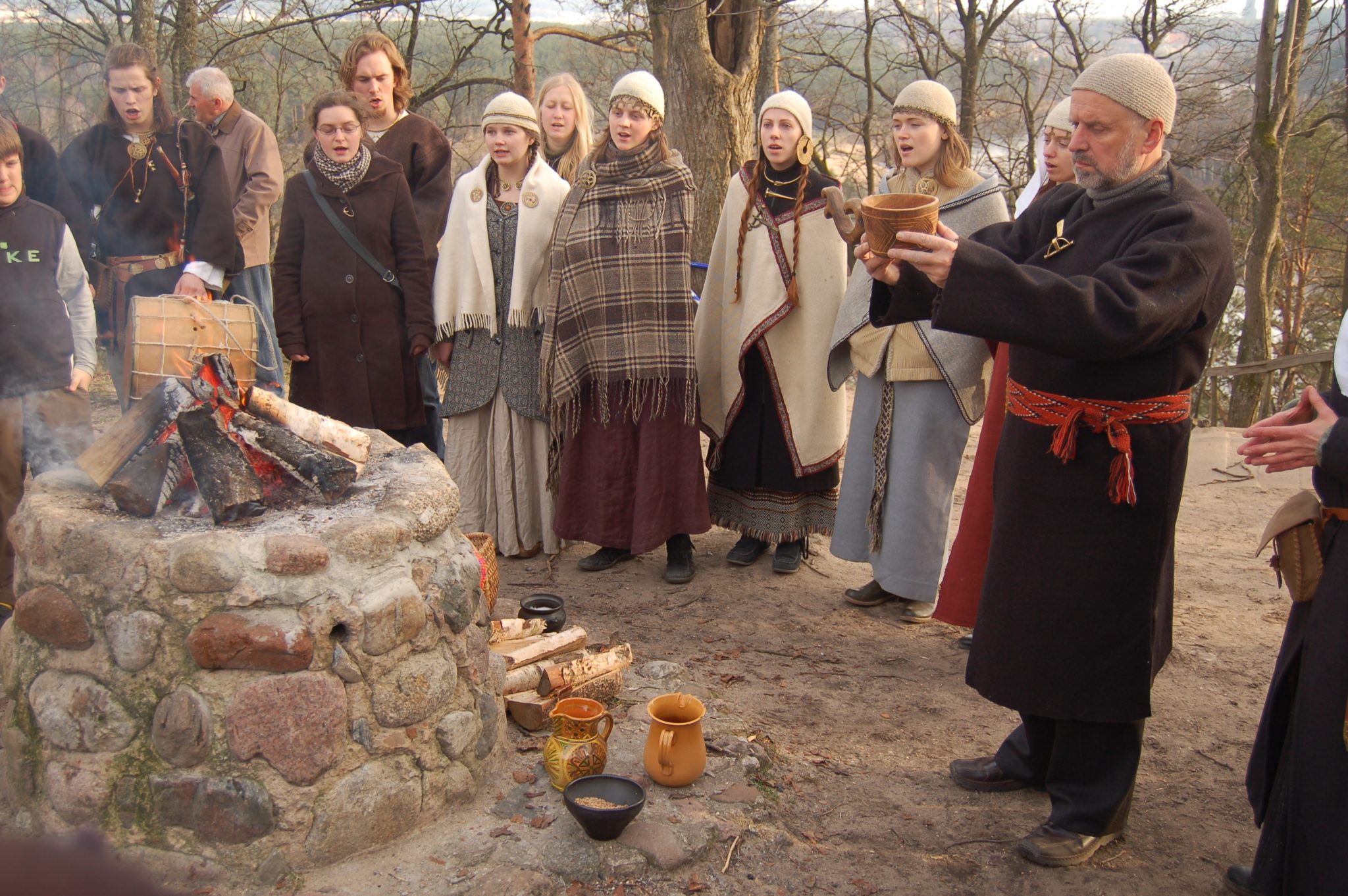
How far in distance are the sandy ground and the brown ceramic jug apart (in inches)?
10.6

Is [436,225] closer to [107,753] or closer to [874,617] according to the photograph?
[874,617]

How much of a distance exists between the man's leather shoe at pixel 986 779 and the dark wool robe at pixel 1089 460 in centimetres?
49

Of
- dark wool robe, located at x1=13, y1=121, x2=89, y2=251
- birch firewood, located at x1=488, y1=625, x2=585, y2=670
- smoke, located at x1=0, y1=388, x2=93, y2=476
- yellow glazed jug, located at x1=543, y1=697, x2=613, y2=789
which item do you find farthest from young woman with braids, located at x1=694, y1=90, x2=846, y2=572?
dark wool robe, located at x1=13, y1=121, x2=89, y2=251

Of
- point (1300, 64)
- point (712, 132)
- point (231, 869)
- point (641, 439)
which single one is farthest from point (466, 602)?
point (1300, 64)

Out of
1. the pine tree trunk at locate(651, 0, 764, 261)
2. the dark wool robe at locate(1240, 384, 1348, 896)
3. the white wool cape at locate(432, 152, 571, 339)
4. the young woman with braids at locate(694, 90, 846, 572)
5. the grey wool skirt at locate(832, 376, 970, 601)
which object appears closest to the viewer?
the dark wool robe at locate(1240, 384, 1348, 896)

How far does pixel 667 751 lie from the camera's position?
9.76 ft

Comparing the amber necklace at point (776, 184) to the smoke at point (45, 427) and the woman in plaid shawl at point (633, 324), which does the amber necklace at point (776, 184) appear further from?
the smoke at point (45, 427)

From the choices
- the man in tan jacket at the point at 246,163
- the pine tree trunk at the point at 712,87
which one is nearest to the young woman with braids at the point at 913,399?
the pine tree trunk at the point at 712,87

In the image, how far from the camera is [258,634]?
2.52 m

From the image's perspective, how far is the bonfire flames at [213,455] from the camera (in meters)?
2.75

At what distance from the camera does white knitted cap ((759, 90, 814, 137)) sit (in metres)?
4.59

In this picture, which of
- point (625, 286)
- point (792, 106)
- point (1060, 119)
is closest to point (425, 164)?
point (625, 286)

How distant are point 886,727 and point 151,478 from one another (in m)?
2.46

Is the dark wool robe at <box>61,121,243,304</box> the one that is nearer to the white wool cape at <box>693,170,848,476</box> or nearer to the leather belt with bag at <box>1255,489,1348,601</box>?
the white wool cape at <box>693,170,848,476</box>
